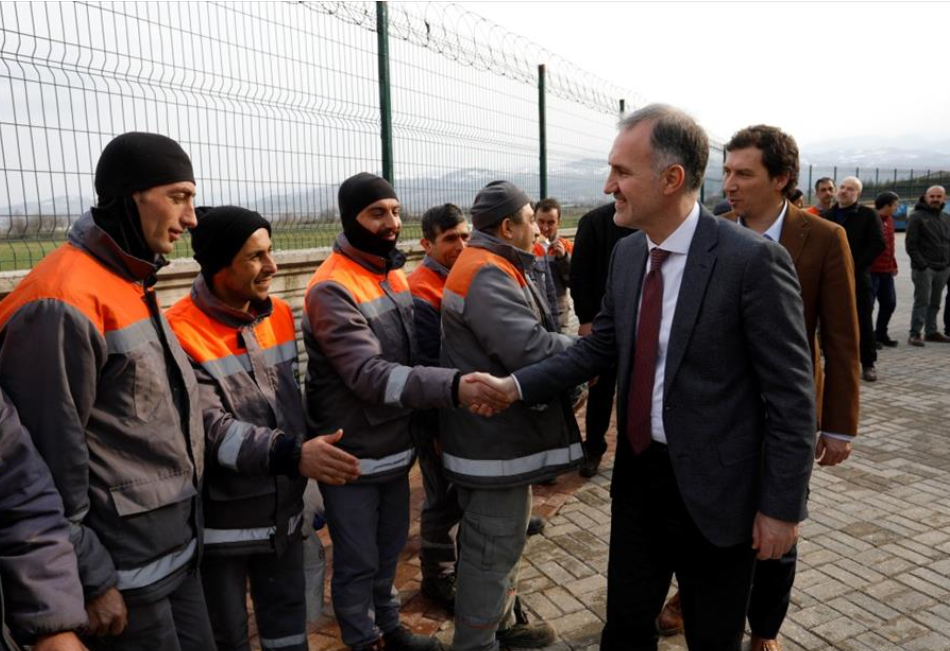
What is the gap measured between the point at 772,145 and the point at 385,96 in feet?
12.9

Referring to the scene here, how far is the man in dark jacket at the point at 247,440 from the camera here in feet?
7.78

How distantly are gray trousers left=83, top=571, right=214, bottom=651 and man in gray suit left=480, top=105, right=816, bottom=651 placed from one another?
4.64 feet

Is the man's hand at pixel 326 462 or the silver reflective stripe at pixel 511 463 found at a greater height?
the man's hand at pixel 326 462

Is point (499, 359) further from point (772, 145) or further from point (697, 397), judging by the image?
point (772, 145)

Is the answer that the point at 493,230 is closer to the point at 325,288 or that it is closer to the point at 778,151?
the point at 325,288

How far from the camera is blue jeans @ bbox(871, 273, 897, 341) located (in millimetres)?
9586

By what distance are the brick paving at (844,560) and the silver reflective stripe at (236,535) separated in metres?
1.02

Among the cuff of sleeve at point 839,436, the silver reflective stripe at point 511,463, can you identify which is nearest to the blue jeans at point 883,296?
the cuff of sleeve at point 839,436

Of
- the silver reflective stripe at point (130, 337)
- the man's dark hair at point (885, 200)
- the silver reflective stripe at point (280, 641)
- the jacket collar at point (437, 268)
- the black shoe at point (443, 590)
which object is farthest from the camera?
the man's dark hair at point (885, 200)

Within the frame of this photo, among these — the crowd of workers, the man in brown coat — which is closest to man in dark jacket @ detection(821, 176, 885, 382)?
the man in brown coat

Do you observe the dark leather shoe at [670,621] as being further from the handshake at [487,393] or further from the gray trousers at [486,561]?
the handshake at [487,393]

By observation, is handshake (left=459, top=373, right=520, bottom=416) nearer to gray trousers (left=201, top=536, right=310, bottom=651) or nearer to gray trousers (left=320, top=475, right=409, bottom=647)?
gray trousers (left=320, top=475, right=409, bottom=647)

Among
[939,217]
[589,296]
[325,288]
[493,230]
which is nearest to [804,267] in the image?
[493,230]

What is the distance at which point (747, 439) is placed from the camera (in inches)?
85.0
